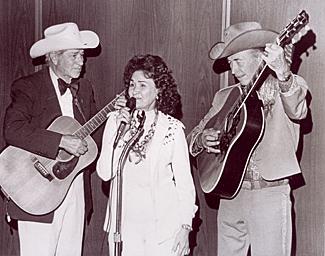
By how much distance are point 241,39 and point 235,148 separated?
657 millimetres

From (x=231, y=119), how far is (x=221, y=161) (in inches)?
10.4

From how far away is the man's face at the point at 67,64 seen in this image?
11.4ft

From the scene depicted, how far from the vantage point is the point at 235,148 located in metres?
2.97

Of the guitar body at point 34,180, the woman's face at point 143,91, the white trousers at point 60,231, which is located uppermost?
the woman's face at point 143,91

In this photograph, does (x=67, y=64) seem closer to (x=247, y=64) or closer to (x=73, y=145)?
(x=73, y=145)

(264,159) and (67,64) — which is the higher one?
(67,64)

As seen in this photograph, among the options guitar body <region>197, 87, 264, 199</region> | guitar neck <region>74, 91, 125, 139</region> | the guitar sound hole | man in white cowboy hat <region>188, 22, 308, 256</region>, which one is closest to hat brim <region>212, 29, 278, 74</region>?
man in white cowboy hat <region>188, 22, 308, 256</region>

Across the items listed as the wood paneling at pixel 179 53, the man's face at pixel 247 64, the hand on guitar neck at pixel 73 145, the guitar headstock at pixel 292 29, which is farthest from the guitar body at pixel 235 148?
the hand on guitar neck at pixel 73 145

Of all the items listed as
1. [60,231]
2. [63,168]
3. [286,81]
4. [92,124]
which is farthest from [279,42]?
[60,231]

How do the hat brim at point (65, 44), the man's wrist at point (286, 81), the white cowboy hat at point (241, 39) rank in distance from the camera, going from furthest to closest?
the hat brim at point (65, 44) → the white cowboy hat at point (241, 39) → the man's wrist at point (286, 81)

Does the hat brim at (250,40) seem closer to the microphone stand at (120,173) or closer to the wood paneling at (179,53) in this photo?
the wood paneling at (179,53)

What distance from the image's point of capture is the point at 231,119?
3.06m

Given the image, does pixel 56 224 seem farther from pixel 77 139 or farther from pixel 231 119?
pixel 231 119

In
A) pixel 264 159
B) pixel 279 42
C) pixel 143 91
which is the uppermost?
pixel 279 42
